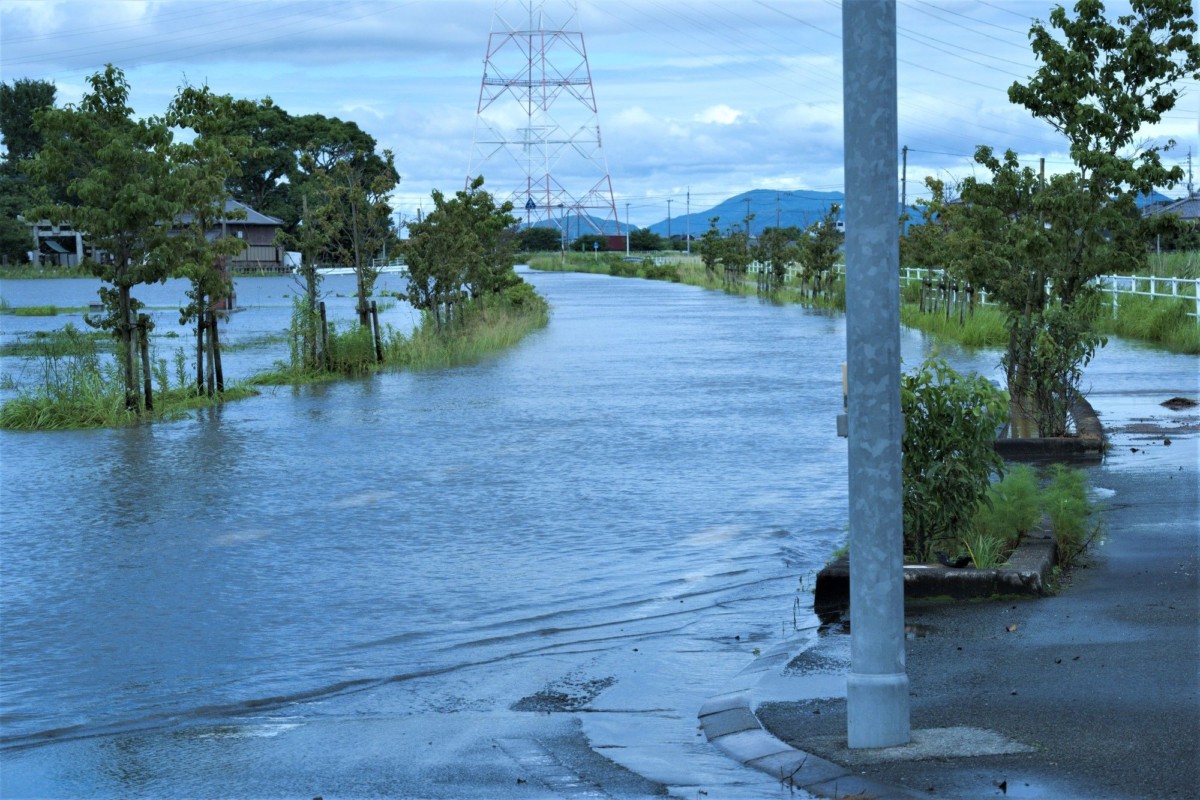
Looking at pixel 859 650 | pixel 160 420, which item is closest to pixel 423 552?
pixel 859 650

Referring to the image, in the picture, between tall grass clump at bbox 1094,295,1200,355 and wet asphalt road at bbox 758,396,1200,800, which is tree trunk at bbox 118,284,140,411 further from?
tall grass clump at bbox 1094,295,1200,355

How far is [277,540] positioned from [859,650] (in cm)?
678

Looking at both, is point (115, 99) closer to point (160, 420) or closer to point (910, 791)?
point (160, 420)

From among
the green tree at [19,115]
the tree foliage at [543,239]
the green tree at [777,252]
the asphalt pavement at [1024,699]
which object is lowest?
the asphalt pavement at [1024,699]

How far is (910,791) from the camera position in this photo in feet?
17.6

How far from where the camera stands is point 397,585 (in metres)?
10.1

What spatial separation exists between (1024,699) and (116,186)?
16622 mm

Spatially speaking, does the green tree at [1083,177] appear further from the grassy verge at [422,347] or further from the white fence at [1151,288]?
the grassy verge at [422,347]

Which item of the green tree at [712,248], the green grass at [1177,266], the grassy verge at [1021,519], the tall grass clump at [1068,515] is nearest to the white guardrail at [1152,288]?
the green grass at [1177,266]

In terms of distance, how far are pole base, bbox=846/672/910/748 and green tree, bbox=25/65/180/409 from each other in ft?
52.9

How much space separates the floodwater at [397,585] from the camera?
→ 21.7 feet

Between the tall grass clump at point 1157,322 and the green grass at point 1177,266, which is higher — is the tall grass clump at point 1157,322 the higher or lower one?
the lower one

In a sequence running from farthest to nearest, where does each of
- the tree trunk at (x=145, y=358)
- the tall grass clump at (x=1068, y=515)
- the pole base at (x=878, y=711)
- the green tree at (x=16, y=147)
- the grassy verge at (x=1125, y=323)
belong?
the green tree at (x=16, y=147) < the grassy verge at (x=1125, y=323) < the tree trunk at (x=145, y=358) < the tall grass clump at (x=1068, y=515) < the pole base at (x=878, y=711)

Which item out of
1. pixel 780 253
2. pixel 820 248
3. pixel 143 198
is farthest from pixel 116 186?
pixel 780 253
